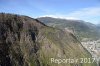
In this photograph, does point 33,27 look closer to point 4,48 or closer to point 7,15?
point 7,15

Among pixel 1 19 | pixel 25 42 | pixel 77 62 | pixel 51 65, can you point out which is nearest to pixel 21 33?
pixel 25 42

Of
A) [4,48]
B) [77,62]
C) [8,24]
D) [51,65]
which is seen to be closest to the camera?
[4,48]

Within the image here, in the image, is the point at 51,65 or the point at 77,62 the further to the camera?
the point at 77,62

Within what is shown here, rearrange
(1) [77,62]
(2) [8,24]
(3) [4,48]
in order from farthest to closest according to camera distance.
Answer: (1) [77,62] → (2) [8,24] → (3) [4,48]

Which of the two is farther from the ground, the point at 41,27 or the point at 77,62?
the point at 41,27

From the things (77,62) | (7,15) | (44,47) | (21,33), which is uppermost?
(7,15)

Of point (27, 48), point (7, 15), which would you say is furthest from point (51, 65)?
point (7, 15)
